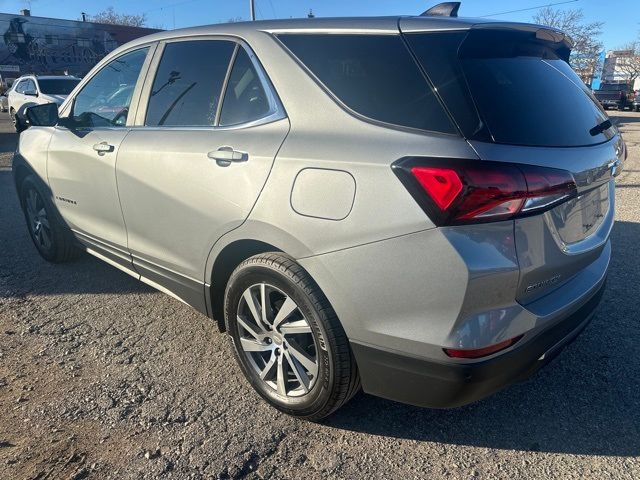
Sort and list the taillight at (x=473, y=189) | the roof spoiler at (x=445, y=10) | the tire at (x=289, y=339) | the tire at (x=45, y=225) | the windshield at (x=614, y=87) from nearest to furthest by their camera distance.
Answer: the taillight at (x=473, y=189) < the tire at (x=289, y=339) < the roof spoiler at (x=445, y=10) < the tire at (x=45, y=225) < the windshield at (x=614, y=87)

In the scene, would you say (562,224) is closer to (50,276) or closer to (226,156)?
(226,156)

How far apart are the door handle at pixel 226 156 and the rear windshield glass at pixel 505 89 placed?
93cm

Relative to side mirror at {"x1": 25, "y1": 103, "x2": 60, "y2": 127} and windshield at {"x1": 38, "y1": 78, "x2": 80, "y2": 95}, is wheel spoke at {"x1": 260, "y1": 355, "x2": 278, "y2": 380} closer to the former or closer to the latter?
side mirror at {"x1": 25, "y1": 103, "x2": 60, "y2": 127}

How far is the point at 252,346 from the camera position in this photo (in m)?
2.59

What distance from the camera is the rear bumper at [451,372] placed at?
6.23 ft

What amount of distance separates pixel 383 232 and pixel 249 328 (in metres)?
1.04

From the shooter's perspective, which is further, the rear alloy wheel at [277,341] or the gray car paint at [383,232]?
the rear alloy wheel at [277,341]

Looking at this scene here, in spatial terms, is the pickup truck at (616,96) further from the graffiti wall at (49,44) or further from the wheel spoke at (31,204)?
the graffiti wall at (49,44)

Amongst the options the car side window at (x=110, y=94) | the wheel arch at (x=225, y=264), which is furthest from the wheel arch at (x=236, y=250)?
the car side window at (x=110, y=94)

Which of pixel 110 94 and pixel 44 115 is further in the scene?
pixel 44 115

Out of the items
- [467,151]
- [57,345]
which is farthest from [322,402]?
[57,345]

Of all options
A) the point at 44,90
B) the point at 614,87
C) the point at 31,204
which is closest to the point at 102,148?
the point at 31,204

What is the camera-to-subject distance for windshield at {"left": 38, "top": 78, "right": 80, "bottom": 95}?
1516 centimetres

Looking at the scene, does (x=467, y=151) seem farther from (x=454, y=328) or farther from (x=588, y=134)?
(x=588, y=134)
